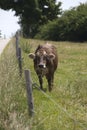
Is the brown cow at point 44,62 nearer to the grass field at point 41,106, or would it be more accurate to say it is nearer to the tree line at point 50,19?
the grass field at point 41,106

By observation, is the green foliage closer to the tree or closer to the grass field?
the tree

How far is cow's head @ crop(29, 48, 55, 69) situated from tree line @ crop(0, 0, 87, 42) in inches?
1359

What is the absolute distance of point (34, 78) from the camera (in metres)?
13.8

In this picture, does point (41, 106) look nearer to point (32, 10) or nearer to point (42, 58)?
point (42, 58)

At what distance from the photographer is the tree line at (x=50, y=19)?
46406mm

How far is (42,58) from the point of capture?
11.3 metres

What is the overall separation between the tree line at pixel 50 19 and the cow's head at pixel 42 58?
113 ft

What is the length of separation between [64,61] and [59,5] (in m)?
35.2

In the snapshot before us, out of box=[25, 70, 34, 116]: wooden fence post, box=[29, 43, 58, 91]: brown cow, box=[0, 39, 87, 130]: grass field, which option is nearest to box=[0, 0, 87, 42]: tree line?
box=[0, 39, 87, 130]: grass field

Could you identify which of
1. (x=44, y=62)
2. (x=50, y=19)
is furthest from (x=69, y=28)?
(x=44, y=62)

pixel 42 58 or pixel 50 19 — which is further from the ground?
pixel 42 58

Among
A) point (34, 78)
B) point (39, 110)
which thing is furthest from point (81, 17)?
point (39, 110)

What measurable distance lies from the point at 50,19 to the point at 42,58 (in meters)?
45.8

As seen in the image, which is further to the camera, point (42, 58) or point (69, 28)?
point (69, 28)
